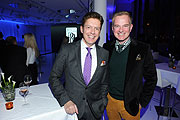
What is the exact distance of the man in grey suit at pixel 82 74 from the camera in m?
1.38

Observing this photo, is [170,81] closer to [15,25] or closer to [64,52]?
[64,52]

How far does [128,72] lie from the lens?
5.00 feet

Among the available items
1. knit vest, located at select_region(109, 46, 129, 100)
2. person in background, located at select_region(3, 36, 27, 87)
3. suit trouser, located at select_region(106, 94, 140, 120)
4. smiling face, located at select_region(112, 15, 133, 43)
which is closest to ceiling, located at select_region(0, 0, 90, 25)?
person in background, located at select_region(3, 36, 27, 87)

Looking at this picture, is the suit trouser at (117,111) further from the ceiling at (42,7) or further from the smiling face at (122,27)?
the ceiling at (42,7)

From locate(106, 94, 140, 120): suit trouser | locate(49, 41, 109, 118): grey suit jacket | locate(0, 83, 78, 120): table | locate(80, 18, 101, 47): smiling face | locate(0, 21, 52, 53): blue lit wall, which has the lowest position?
locate(106, 94, 140, 120): suit trouser

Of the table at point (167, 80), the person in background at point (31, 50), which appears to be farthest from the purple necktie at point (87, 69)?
the person in background at point (31, 50)

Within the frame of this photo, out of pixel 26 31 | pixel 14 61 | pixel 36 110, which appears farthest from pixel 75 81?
pixel 26 31

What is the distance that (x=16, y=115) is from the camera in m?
1.26

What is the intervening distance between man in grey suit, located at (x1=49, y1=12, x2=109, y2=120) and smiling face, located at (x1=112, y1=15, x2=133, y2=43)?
0.80ft

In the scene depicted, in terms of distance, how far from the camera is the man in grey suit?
1385mm

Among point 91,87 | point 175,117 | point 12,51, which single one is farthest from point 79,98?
point 175,117

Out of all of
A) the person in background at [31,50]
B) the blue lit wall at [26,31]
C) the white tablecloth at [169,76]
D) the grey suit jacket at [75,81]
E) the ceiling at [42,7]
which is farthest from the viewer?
the blue lit wall at [26,31]

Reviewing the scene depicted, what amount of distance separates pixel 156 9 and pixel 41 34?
17988 millimetres

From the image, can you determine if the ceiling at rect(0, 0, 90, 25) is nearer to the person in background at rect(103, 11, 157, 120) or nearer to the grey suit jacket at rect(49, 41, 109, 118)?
the person in background at rect(103, 11, 157, 120)
